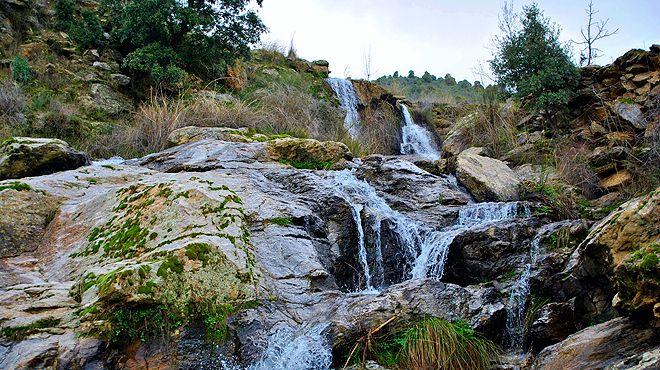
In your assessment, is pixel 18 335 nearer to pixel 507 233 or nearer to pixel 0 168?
pixel 0 168

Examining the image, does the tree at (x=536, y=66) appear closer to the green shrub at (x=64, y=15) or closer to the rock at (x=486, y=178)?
the rock at (x=486, y=178)

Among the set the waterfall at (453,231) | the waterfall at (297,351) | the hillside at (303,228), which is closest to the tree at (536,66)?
the hillside at (303,228)

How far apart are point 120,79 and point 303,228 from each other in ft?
28.2

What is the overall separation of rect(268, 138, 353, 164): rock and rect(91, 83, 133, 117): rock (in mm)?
5032

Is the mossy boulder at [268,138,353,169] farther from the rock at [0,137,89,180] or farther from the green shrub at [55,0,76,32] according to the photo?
the green shrub at [55,0,76,32]

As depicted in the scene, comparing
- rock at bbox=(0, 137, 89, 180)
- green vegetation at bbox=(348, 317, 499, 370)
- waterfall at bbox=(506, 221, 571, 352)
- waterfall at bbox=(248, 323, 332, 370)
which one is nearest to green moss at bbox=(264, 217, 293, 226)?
waterfall at bbox=(248, 323, 332, 370)

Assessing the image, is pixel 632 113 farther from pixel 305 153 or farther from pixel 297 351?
pixel 297 351

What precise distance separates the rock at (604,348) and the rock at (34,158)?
6445 mm

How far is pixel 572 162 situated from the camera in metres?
8.37

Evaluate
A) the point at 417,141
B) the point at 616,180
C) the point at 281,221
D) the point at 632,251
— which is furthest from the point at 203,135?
the point at 417,141

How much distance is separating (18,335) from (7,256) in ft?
5.63

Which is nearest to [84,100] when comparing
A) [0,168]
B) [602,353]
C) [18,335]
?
[0,168]

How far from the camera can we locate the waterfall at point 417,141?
13.6 m

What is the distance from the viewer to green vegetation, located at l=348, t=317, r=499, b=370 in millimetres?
3715
